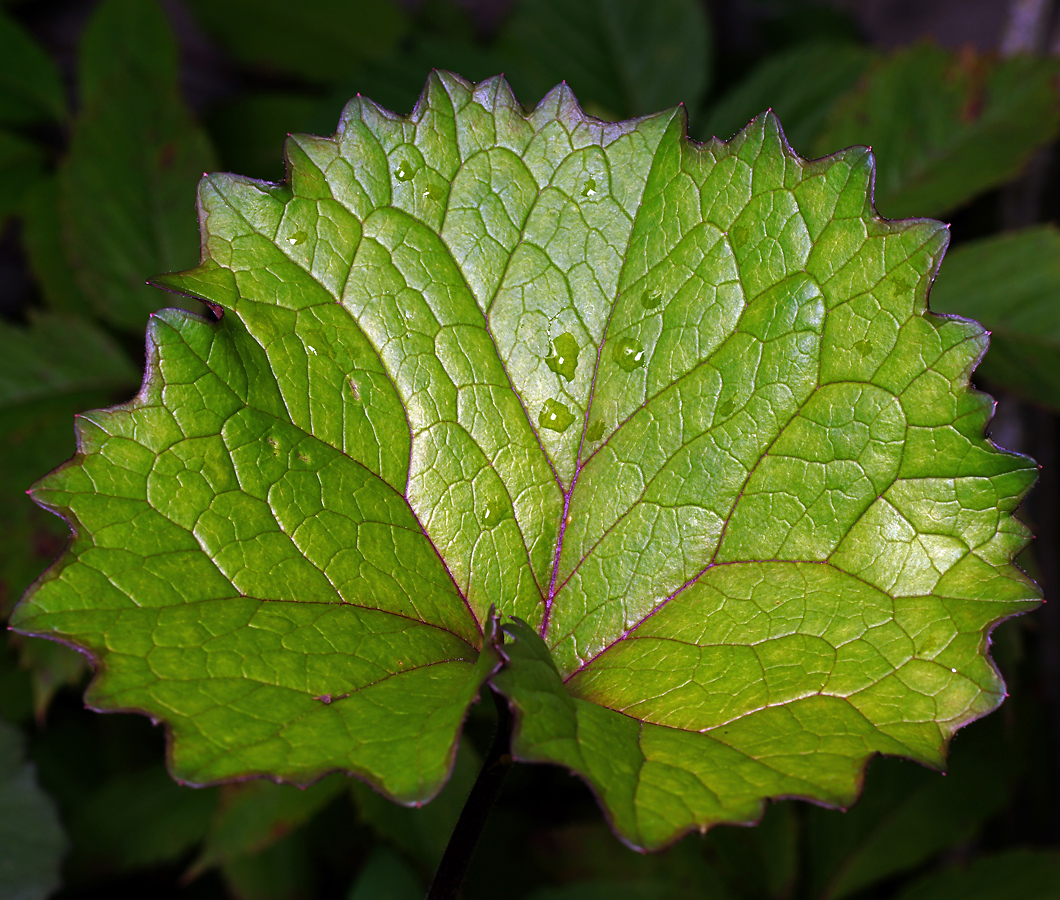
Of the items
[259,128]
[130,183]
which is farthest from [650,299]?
[259,128]

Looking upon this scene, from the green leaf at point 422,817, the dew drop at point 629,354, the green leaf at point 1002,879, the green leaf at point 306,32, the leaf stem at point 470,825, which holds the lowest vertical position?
the green leaf at point 1002,879

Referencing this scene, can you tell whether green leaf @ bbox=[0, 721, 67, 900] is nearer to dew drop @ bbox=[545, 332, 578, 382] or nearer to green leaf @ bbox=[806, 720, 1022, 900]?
dew drop @ bbox=[545, 332, 578, 382]

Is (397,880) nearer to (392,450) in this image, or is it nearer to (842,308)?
(392,450)

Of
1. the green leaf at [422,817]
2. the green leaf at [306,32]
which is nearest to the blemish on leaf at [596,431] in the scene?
the green leaf at [422,817]

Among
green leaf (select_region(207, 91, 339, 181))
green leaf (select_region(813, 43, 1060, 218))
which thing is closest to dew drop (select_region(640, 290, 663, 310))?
green leaf (select_region(813, 43, 1060, 218))

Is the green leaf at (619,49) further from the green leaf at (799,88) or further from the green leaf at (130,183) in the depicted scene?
the green leaf at (130,183)

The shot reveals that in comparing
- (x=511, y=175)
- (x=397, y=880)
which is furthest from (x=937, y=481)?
(x=397, y=880)

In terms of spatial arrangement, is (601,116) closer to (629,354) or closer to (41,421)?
(629,354)
